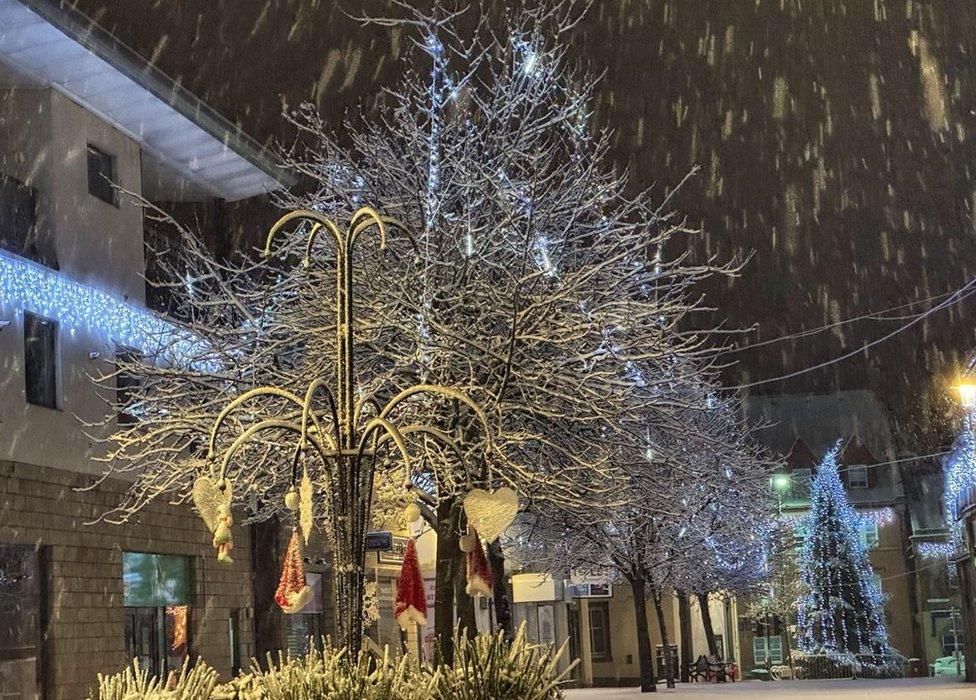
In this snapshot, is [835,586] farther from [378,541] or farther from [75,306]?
[75,306]

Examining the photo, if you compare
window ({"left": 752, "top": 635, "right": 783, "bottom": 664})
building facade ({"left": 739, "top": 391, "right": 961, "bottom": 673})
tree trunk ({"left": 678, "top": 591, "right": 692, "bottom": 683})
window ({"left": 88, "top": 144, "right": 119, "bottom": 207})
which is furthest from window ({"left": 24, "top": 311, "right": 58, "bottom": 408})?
window ({"left": 752, "top": 635, "right": 783, "bottom": 664})

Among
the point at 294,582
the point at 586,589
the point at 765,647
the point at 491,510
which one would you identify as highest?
the point at 586,589

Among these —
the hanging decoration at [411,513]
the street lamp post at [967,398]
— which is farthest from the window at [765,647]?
the hanging decoration at [411,513]

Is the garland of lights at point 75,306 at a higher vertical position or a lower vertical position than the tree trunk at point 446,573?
higher

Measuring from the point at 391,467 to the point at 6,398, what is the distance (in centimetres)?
598

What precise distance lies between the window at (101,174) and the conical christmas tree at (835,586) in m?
39.5

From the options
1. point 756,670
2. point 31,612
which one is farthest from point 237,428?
point 756,670

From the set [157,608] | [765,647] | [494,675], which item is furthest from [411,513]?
[765,647]

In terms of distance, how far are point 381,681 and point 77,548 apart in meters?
14.2

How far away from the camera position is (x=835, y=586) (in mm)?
58406

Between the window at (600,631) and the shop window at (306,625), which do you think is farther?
the window at (600,631)

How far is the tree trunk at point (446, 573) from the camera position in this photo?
2105 centimetres

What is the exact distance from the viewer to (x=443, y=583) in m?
21.5

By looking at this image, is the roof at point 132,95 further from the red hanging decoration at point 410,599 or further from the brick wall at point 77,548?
the red hanging decoration at point 410,599
